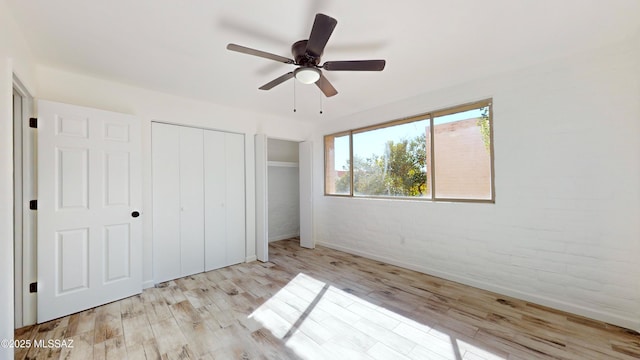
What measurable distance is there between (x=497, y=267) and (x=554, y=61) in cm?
229

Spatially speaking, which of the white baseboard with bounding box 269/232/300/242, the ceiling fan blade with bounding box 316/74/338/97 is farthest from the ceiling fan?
the white baseboard with bounding box 269/232/300/242

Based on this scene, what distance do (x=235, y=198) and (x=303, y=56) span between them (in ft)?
8.77

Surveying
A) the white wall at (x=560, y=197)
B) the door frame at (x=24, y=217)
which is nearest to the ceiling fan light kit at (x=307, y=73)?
the white wall at (x=560, y=197)

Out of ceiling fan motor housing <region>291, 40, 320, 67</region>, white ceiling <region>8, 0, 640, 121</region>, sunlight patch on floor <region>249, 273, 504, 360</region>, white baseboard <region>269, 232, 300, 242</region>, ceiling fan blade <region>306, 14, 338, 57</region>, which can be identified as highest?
white ceiling <region>8, 0, 640, 121</region>

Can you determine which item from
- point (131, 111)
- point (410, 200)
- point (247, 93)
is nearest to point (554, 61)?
point (410, 200)

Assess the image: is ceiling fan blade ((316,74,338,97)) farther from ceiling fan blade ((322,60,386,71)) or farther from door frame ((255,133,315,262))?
door frame ((255,133,315,262))

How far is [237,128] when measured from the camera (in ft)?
13.0

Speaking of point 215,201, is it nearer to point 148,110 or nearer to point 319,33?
point 148,110

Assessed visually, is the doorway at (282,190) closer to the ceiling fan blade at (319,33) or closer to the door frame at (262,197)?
the door frame at (262,197)

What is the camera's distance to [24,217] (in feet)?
7.52

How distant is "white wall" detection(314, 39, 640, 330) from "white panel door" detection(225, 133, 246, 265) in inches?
117

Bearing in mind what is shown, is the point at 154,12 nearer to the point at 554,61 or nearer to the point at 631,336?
the point at 554,61

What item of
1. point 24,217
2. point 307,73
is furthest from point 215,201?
point 307,73

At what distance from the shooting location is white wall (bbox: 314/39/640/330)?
2.19 metres
